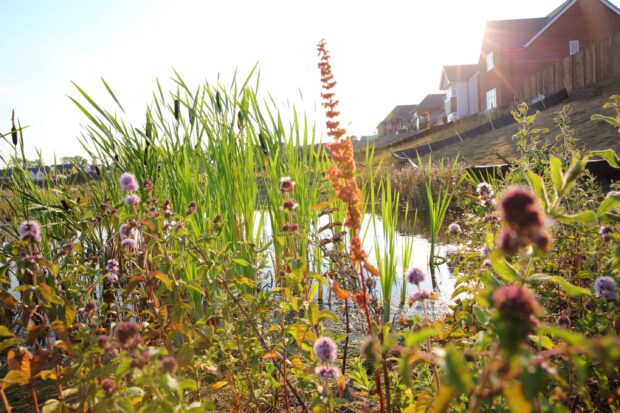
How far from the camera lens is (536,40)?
27844 mm

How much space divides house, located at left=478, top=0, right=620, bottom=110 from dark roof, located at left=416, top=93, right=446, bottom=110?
2598 cm

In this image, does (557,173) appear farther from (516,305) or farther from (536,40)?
(536,40)

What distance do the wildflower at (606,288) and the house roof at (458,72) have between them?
43.4m

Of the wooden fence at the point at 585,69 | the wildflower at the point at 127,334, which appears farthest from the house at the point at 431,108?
the wildflower at the point at 127,334

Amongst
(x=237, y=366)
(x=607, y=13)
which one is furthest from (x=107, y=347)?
(x=607, y=13)

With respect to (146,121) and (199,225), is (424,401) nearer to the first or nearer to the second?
(199,225)

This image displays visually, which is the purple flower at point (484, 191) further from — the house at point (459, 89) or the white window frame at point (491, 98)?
the house at point (459, 89)

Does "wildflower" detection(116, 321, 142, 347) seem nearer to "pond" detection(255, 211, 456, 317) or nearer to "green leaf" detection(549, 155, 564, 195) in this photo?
"green leaf" detection(549, 155, 564, 195)

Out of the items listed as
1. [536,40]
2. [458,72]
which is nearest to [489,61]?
[536,40]

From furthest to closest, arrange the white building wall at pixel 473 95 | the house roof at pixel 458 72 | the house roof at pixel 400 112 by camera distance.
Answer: the house roof at pixel 400 112 < the house roof at pixel 458 72 < the white building wall at pixel 473 95

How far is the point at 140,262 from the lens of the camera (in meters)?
2.18

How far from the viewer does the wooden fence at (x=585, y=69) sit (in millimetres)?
16141

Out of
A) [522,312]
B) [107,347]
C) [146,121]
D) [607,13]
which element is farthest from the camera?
[607,13]

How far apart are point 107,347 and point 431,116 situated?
60.0 meters
